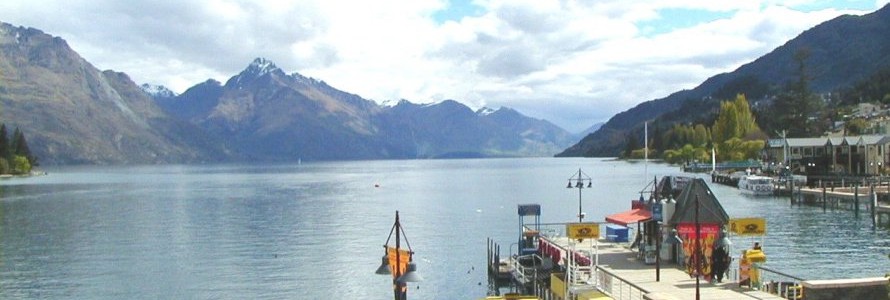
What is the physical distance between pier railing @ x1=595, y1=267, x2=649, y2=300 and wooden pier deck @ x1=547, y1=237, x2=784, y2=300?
124 millimetres

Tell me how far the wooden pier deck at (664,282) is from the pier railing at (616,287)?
12 centimetres

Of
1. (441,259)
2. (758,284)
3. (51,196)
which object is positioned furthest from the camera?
(51,196)

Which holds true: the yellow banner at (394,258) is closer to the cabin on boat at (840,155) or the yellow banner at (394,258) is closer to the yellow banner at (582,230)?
the yellow banner at (582,230)

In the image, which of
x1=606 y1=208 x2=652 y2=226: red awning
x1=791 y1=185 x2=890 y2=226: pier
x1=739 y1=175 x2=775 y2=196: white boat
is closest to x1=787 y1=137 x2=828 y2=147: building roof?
x1=739 y1=175 x2=775 y2=196: white boat

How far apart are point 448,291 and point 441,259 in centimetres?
1398

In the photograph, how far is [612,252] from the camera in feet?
149

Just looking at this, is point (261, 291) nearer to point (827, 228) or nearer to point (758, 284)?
point (758, 284)

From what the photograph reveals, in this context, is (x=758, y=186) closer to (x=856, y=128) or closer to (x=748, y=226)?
(x=856, y=128)

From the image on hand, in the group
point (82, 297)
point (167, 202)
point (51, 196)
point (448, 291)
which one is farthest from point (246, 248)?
point (51, 196)

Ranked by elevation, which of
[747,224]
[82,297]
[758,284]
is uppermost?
[747,224]

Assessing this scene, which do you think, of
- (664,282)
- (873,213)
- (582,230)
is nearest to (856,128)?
→ (873,213)

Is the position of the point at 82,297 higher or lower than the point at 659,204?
lower

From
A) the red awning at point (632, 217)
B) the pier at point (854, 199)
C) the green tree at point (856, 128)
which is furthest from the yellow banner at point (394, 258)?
the green tree at point (856, 128)

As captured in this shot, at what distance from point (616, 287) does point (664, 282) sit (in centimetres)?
202
